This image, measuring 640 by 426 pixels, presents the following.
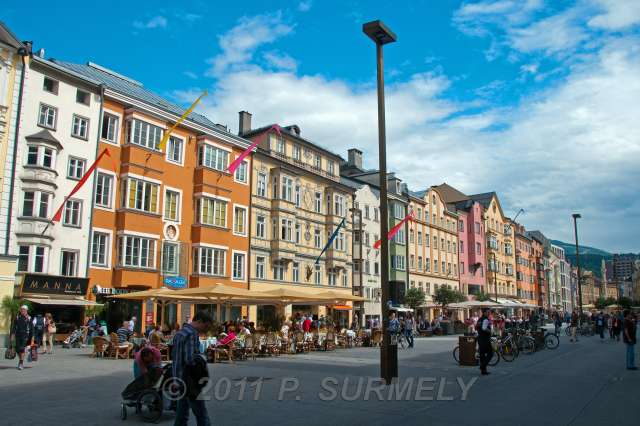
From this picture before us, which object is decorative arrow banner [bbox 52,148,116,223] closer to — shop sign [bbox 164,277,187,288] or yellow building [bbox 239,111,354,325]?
shop sign [bbox 164,277,187,288]

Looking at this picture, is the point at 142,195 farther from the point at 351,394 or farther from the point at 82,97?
the point at 351,394

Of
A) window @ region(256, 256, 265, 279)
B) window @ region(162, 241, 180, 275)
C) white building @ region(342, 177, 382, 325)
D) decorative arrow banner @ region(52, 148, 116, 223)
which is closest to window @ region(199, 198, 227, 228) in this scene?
window @ region(162, 241, 180, 275)

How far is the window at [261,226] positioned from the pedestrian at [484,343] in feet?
88.3

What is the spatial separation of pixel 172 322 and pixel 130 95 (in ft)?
46.0

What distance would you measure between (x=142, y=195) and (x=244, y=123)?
16081 millimetres

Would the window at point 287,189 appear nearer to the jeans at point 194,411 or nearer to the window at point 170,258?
the window at point 170,258

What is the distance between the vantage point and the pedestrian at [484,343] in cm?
1630

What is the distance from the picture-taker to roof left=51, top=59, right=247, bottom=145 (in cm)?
3331

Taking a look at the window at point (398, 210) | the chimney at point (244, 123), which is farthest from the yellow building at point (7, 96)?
the window at point (398, 210)

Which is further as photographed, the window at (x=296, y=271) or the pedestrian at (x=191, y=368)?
the window at (x=296, y=271)

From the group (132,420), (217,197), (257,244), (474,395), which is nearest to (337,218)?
(257,244)

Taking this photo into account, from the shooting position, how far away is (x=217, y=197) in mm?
38469

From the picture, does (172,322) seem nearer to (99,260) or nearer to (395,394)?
(99,260)

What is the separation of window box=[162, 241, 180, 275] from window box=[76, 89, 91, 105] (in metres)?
9.21
